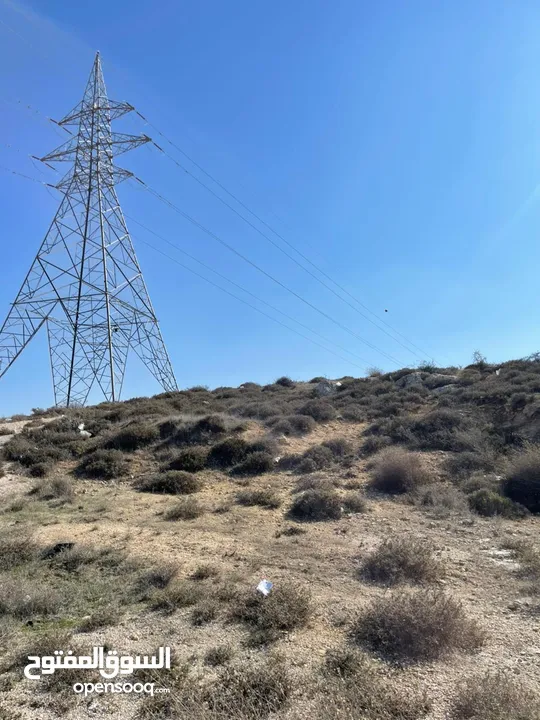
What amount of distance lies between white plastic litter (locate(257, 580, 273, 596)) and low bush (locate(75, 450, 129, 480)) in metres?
8.82

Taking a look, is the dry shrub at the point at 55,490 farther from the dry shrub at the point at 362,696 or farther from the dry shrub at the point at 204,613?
the dry shrub at the point at 362,696

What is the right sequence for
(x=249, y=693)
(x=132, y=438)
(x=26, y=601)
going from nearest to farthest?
(x=249, y=693), (x=26, y=601), (x=132, y=438)

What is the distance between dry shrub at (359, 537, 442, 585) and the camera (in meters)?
6.55

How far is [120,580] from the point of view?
660cm

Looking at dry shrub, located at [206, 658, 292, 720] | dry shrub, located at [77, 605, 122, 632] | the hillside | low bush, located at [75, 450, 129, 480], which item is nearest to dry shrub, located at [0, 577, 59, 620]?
the hillside

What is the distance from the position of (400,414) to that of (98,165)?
1785 centimetres

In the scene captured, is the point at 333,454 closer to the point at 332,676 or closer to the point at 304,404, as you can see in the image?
the point at 304,404

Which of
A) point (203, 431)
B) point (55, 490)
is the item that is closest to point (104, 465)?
point (55, 490)

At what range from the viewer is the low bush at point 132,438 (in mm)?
16031

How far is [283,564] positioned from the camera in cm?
725

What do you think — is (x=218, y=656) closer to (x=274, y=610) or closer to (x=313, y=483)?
(x=274, y=610)

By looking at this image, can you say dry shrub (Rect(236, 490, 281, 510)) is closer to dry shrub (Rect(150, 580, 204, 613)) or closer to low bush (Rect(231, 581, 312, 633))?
dry shrub (Rect(150, 580, 204, 613))

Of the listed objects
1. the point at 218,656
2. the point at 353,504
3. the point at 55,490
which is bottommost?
the point at 218,656

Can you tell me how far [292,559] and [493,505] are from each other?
16.1 ft
